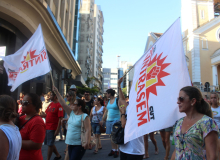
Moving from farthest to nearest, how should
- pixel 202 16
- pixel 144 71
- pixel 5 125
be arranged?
pixel 202 16, pixel 144 71, pixel 5 125

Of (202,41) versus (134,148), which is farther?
(202,41)

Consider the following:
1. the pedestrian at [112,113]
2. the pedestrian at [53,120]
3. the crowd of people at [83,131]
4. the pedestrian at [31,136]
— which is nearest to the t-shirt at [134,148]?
the crowd of people at [83,131]

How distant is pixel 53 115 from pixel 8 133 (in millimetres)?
3420

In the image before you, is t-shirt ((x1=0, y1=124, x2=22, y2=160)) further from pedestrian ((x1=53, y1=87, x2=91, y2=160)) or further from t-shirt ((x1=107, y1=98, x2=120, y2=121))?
t-shirt ((x1=107, y1=98, x2=120, y2=121))

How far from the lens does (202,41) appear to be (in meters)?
31.5

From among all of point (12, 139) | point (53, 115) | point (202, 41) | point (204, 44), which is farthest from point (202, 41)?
point (12, 139)

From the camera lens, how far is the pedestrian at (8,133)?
1.71 metres

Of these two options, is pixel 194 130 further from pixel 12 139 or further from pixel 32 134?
pixel 32 134

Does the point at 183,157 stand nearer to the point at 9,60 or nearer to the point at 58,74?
the point at 9,60

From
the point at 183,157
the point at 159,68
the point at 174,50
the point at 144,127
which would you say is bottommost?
the point at 183,157

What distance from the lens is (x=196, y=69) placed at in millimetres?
30594

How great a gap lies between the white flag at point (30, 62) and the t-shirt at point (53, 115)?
1.23 m

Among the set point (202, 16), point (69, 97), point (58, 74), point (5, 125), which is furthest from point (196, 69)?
point (5, 125)

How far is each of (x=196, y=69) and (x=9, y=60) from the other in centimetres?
3057
